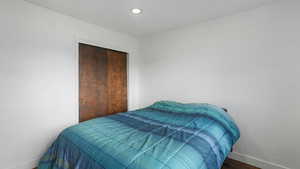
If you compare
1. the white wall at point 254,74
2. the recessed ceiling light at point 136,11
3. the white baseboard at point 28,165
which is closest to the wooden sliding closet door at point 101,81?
the white baseboard at point 28,165

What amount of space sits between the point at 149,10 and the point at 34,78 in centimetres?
187

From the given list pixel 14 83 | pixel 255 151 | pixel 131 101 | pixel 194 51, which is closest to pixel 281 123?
pixel 255 151

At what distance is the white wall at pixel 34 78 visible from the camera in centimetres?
170

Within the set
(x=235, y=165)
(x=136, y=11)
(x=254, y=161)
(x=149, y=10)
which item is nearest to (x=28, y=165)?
(x=136, y=11)

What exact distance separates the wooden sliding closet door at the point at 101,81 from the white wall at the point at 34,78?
146mm

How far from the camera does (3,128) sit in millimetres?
1679

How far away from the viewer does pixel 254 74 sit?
6.28 feet

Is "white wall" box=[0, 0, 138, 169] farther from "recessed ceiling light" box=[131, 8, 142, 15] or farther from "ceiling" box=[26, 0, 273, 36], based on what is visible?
"recessed ceiling light" box=[131, 8, 142, 15]

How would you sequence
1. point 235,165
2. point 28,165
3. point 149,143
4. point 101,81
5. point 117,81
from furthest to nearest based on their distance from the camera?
point 117,81, point 101,81, point 235,165, point 28,165, point 149,143

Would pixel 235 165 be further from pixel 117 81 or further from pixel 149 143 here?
pixel 117 81

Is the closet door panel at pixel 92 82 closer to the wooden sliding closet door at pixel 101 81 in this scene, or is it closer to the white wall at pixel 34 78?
the wooden sliding closet door at pixel 101 81

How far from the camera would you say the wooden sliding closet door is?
2.44 meters

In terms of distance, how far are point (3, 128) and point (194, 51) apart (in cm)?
296

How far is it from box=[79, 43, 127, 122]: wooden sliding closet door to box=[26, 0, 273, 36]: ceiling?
1.91 feet
